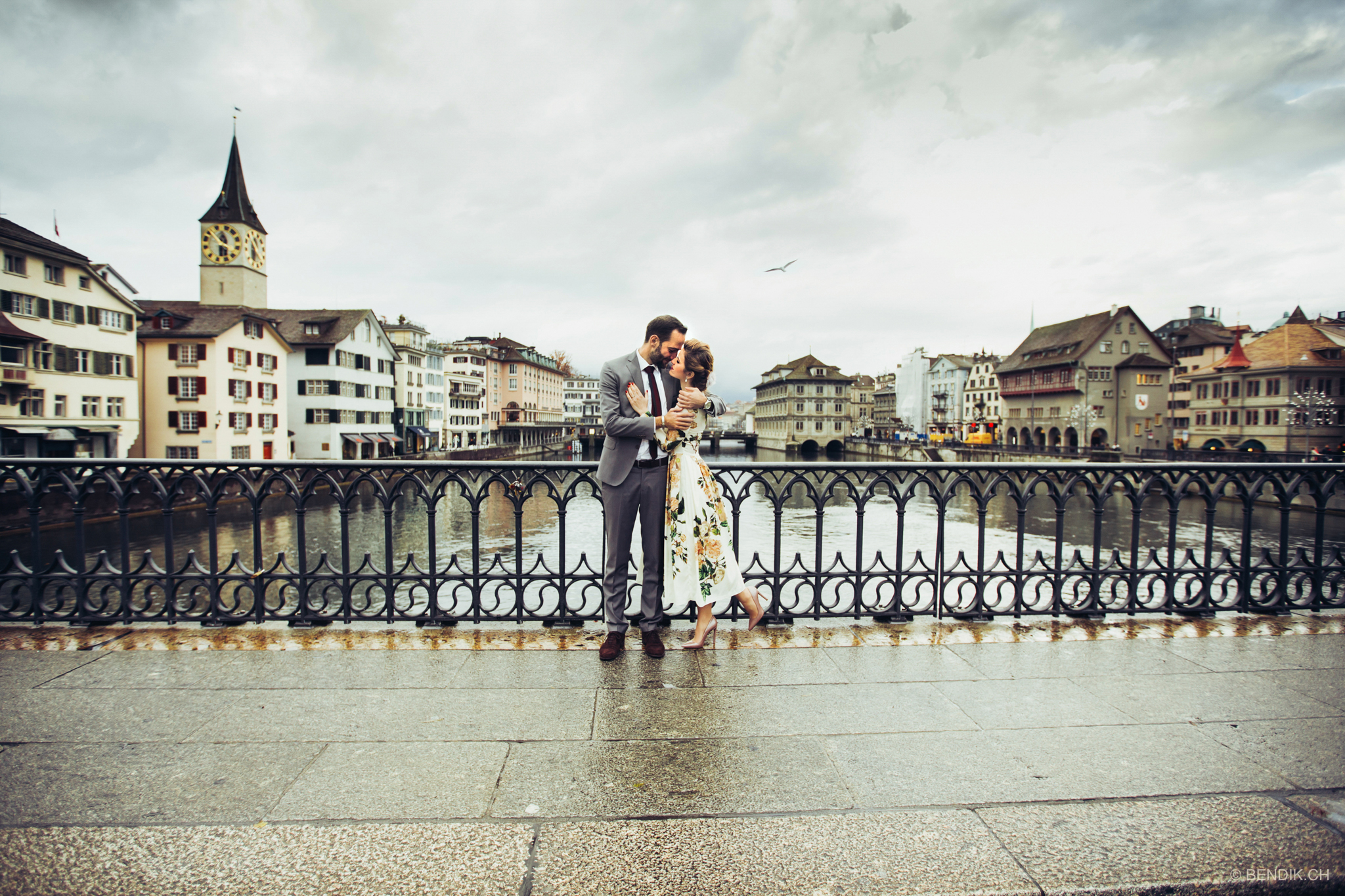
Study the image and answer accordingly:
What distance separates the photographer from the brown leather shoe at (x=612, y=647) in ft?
12.5

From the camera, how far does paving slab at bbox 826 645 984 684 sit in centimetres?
358

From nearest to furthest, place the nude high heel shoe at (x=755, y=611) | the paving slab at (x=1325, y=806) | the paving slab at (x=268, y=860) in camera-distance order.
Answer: the paving slab at (x=268, y=860)
the paving slab at (x=1325, y=806)
the nude high heel shoe at (x=755, y=611)

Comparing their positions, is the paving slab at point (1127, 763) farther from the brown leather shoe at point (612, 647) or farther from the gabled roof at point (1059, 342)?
the gabled roof at point (1059, 342)

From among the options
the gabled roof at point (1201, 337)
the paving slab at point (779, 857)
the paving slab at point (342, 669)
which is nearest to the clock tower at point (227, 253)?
the paving slab at point (342, 669)

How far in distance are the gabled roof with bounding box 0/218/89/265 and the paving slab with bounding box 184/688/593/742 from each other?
44.1 meters

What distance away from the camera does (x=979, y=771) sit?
254cm

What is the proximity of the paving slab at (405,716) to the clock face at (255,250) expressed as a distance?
75.3 meters

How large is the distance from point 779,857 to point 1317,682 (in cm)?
339

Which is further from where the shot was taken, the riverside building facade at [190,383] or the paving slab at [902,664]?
the riverside building facade at [190,383]

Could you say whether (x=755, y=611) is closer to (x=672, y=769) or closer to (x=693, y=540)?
(x=693, y=540)

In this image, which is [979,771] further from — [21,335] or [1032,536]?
[21,335]

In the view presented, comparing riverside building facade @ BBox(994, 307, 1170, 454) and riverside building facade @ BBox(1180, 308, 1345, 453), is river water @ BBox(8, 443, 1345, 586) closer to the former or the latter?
riverside building facade @ BBox(1180, 308, 1345, 453)

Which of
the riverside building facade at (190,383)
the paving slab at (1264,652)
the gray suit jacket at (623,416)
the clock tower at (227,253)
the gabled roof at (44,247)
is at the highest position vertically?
the clock tower at (227,253)

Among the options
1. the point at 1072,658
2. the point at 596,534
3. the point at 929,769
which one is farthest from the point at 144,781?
the point at 596,534
